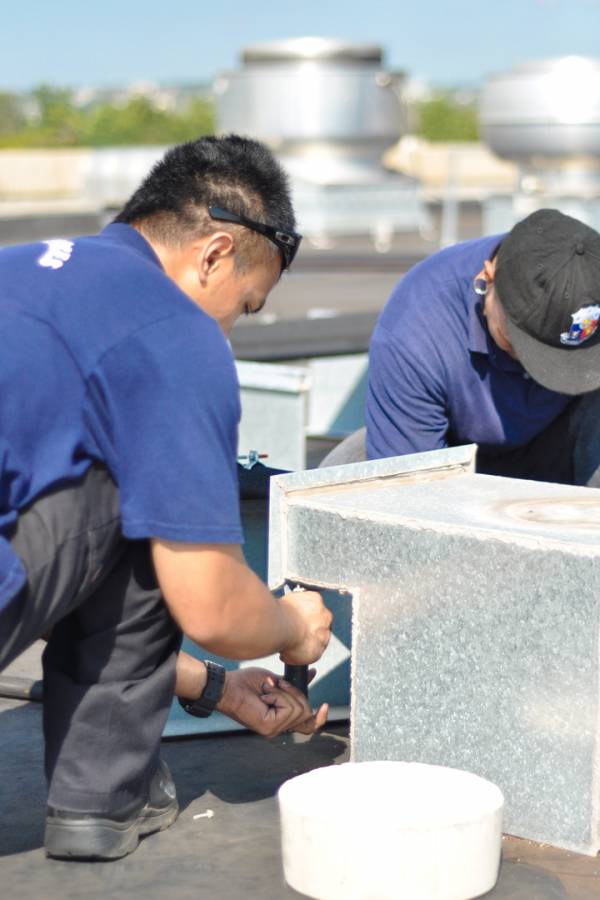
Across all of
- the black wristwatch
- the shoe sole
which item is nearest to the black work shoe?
the shoe sole

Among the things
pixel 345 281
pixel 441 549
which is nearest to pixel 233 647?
pixel 441 549

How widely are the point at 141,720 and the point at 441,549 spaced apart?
23.3 inches

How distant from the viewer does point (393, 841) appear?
2.25 m

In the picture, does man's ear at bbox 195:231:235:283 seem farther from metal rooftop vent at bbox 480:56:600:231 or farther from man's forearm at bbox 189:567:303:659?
metal rooftop vent at bbox 480:56:600:231

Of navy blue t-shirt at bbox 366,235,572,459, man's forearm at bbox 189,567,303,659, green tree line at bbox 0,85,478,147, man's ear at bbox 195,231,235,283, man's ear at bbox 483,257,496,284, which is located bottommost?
green tree line at bbox 0,85,478,147

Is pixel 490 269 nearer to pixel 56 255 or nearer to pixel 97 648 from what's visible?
pixel 56 255

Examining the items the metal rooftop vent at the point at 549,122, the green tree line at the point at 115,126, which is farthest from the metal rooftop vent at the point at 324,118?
the green tree line at the point at 115,126

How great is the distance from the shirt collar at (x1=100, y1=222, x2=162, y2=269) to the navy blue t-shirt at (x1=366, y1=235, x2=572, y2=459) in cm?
97

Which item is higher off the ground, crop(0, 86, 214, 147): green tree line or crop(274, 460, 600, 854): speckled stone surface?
crop(274, 460, 600, 854): speckled stone surface

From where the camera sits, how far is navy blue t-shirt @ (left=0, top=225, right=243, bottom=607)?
85.7 inches

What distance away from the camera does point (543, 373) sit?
307cm

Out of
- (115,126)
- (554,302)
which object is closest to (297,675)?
(554,302)

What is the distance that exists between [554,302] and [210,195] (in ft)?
2.84

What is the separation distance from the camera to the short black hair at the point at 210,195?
8.08ft
